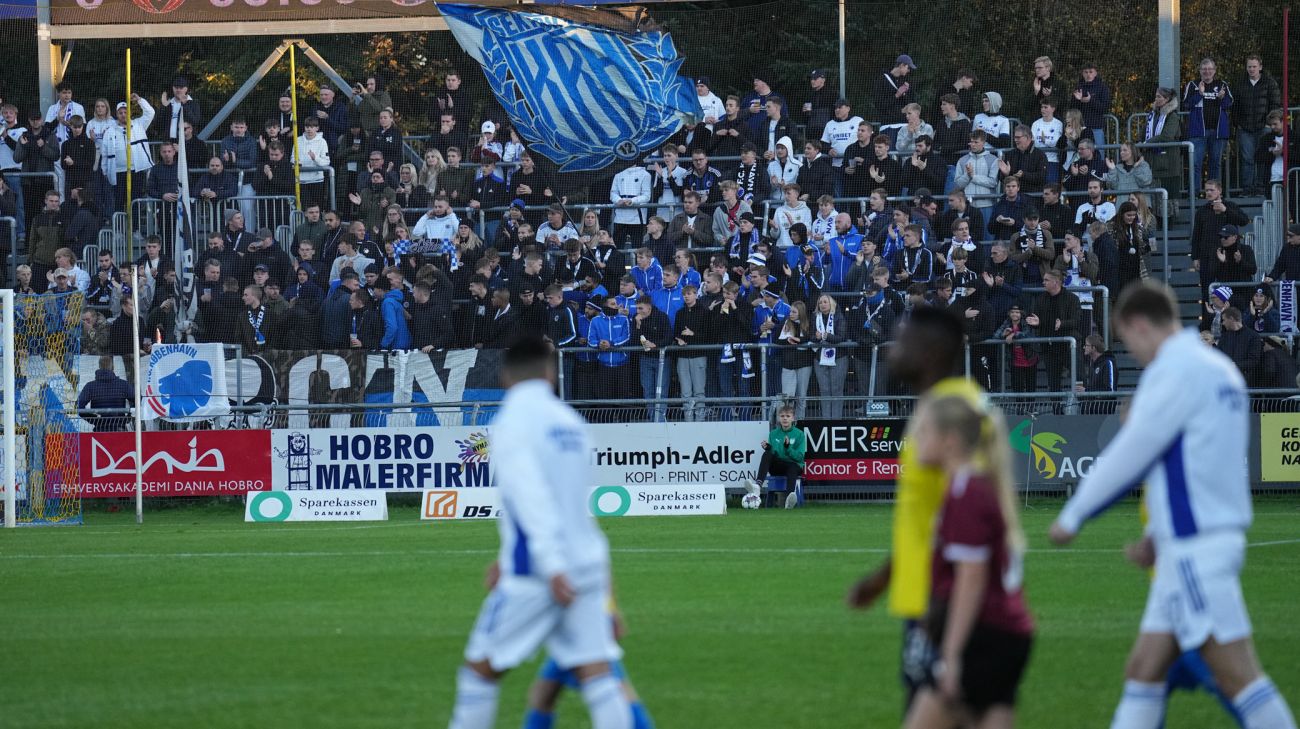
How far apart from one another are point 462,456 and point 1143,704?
1884 centimetres

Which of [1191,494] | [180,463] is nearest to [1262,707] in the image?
[1191,494]

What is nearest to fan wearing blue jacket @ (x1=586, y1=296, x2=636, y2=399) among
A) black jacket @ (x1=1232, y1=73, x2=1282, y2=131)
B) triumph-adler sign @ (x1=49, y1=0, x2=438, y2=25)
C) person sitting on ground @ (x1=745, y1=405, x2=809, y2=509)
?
person sitting on ground @ (x1=745, y1=405, x2=809, y2=509)

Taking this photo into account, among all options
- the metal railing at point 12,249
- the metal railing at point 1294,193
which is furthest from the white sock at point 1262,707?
the metal railing at point 12,249

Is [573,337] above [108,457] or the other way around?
above

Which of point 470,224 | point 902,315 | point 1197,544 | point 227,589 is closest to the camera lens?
point 1197,544

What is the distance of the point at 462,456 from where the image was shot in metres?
25.0

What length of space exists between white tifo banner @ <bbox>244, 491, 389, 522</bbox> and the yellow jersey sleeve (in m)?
18.4

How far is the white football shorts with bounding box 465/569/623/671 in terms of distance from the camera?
22.1ft

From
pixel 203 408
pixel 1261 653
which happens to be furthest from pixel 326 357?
pixel 1261 653

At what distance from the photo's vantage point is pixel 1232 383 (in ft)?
21.9

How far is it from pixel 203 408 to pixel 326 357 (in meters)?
2.01

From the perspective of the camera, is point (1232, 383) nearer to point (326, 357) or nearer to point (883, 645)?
point (883, 645)

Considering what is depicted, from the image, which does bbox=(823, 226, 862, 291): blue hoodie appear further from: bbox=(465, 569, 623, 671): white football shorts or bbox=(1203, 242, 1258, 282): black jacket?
bbox=(465, 569, 623, 671): white football shorts

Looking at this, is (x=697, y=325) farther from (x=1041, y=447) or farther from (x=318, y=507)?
(x=318, y=507)
